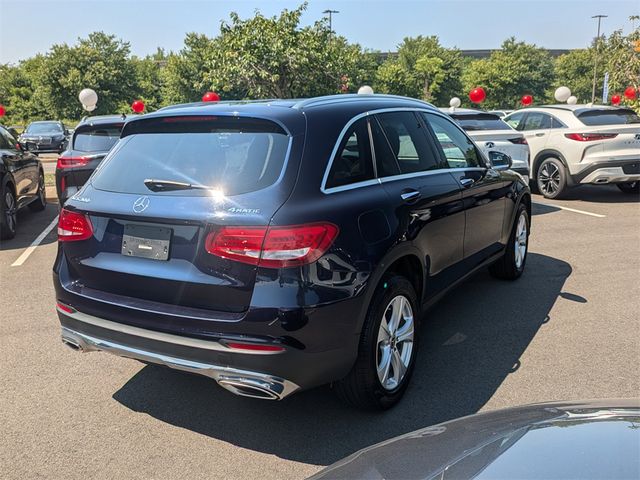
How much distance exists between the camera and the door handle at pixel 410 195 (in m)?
3.37

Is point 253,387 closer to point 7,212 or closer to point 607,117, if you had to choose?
point 7,212

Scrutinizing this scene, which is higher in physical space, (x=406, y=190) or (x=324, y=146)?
(x=324, y=146)

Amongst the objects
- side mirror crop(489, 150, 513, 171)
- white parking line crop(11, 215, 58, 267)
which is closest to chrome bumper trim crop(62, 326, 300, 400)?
side mirror crop(489, 150, 513, 171)

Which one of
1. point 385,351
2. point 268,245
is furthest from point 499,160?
point 268,245

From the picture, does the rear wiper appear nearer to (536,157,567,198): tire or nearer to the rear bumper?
the rear bumper

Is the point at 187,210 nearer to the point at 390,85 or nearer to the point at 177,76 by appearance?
the point at 177,76

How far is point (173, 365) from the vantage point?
276 centimetres

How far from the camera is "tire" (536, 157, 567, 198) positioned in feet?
34.4

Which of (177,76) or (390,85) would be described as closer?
(177,76)

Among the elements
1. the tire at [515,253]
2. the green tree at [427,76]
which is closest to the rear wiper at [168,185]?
the tire at [515,253]

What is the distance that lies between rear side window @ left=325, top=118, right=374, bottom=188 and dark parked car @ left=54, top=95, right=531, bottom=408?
0.04 feet

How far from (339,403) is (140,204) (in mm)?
1636

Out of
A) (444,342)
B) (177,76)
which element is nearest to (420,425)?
(444,342)

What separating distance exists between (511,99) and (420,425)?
5672cm
